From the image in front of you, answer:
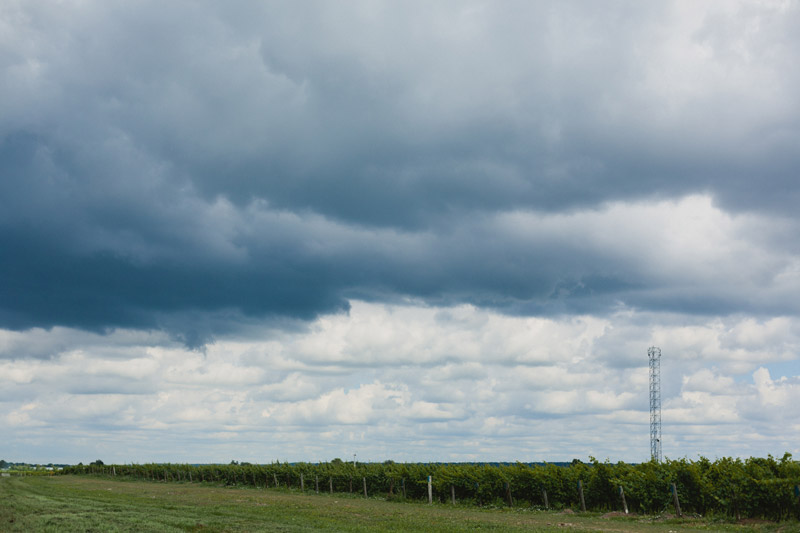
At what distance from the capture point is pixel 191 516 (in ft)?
105

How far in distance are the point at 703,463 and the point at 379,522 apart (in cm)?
1908

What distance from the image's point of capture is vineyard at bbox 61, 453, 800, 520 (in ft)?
107

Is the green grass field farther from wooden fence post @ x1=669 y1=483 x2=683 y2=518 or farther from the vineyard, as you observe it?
the vineyard

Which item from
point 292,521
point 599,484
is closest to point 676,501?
point 599,484

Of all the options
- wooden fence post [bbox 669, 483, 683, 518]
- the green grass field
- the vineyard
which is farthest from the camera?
wooden fence post [bbox 669, 483, 683, 518]

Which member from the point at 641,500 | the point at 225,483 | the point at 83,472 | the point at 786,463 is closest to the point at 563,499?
the point at 641,500

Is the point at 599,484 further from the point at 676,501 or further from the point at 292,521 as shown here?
the point at 292,521

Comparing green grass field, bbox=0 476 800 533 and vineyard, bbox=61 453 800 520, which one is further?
vineyard, bbox=61 453 800 520

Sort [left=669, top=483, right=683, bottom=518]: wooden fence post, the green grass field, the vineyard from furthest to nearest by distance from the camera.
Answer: [left=669, top=483, right=683, bottom=518]: wooden fence post, the vineyard, the green grass field

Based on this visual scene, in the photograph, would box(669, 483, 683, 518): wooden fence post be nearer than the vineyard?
No

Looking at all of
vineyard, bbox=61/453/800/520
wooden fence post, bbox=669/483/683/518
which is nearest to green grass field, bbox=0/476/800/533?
wooden fence post, bbox=669/483/683/518

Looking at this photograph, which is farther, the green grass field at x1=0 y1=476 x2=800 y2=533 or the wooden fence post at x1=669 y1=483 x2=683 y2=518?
the wooden fence post at x1=669 y1=483 x2=683 y2=518

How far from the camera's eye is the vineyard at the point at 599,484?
3275cm

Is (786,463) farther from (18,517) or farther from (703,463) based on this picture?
(18,517)
